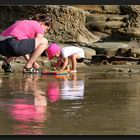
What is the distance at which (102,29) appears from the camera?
84.9 ft


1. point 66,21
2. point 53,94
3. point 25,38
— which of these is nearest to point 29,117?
point 53,94

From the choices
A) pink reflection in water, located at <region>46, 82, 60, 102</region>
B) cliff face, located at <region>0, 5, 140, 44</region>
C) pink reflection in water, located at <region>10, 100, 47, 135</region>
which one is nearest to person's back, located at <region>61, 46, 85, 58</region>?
pink reflection in water, located at <region>46, 82, 60, 102</region>

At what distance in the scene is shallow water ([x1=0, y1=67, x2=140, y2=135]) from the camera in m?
3.29

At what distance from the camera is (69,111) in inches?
161

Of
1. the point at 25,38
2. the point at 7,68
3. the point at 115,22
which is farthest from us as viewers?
the point at 115,22

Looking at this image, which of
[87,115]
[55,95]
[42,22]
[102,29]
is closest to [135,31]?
[102,29]

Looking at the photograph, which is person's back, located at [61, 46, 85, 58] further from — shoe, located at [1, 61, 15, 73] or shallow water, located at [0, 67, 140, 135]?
shallow water, located at [0, 67, 140, 135]

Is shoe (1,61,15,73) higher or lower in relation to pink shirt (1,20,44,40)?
lower

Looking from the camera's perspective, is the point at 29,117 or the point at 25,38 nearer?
the point at 29,117

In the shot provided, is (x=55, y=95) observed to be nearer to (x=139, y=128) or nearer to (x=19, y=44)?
(x=139, y=128)

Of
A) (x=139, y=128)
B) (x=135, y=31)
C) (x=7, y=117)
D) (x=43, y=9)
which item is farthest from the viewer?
(x=135, y=31)

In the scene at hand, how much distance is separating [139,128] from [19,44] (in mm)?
5300

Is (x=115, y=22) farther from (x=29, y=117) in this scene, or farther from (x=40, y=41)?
(x=29, y=117)

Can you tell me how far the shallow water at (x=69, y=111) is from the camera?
329 centimetres
